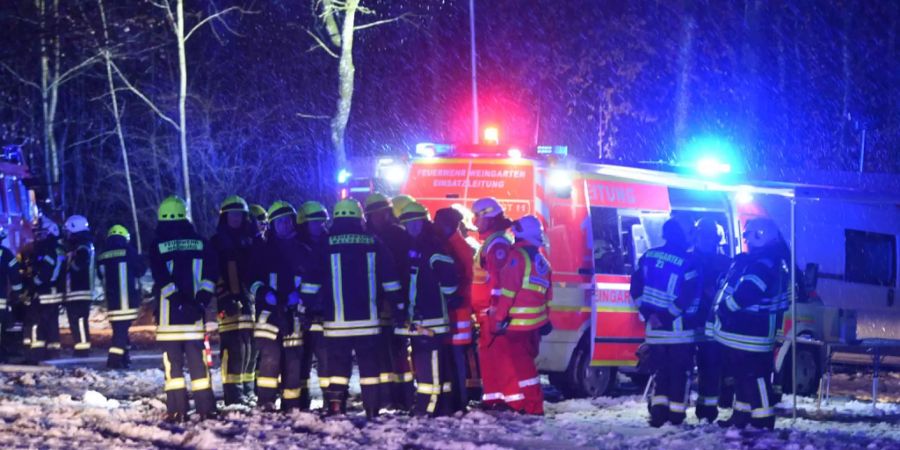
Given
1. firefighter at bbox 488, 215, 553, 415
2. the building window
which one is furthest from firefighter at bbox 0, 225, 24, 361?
the building window

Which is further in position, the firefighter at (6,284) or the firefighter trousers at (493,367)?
the firefighter at (6,284)

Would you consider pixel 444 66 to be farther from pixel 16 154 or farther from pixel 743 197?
pixel 743 197

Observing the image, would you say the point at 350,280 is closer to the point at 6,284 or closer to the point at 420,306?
the point at 420,306

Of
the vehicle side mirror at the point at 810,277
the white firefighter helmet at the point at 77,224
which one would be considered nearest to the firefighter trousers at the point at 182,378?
the white firefighter helmet at the point at 77,224

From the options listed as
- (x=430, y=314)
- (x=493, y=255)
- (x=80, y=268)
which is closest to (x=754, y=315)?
(x=493, y=255)

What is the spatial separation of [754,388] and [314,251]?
3520 millimetres

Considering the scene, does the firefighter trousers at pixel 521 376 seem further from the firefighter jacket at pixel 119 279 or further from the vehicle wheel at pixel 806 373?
the firefighter jacket at pixel 119 279

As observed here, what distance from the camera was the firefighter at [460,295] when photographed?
9352mm

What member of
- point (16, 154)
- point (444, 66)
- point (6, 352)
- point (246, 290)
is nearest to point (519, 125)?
point (444, 66)

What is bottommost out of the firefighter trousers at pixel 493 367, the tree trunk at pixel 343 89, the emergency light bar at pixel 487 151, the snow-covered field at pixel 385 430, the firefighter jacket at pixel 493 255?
the snow-covered field at pixel 385 430

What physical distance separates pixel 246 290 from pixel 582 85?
21.5 metres

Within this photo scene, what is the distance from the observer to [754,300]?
8.53 meters

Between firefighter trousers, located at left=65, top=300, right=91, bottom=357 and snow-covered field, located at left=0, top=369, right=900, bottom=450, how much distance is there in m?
3.32

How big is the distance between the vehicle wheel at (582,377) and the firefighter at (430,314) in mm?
1938
